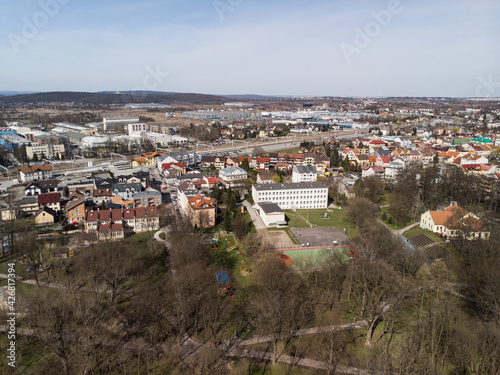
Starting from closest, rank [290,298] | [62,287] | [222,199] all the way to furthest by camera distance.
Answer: [290,298], [62,287], [222,199]

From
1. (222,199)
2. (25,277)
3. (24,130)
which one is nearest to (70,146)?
(24,130)

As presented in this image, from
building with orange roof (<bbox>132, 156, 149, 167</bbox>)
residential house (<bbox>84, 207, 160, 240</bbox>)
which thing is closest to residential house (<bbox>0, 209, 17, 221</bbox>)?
Result: residential house (<bbox>84, 207, 160, 240</bbox>)

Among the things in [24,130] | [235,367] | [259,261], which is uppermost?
[24,130]

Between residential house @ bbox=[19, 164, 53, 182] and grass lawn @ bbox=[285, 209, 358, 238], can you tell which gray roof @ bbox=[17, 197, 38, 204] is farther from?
grass lawn @ bbox=[285, 209, 358, 238]

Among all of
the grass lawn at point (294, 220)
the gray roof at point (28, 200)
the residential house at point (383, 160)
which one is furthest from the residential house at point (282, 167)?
the gray roof at point (28, 200)

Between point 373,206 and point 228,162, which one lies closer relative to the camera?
point 373,206

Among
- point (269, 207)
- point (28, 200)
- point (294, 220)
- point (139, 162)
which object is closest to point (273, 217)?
point (269, 207)

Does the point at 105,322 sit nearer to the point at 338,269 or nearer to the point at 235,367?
the point at 235,367
